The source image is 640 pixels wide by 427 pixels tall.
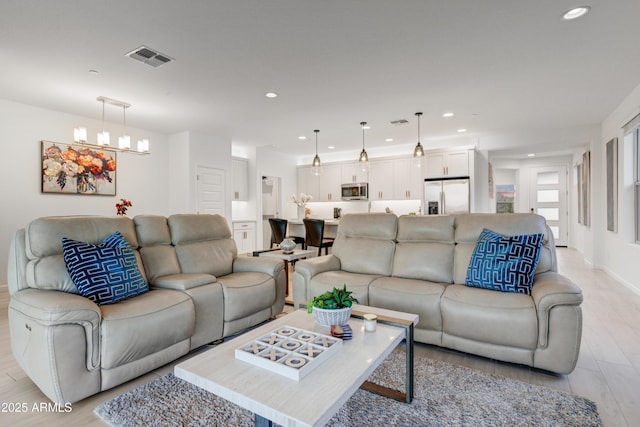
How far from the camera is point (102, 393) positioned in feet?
6.26

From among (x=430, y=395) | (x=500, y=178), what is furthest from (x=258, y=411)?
(x=500, y=178)

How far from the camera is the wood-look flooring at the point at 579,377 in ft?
5.55

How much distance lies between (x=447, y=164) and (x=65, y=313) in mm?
6440

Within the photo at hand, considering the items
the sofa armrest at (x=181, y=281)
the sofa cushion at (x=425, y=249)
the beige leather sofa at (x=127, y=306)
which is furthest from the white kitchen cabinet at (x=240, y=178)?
the sofa cushion at (x=425, y=249)

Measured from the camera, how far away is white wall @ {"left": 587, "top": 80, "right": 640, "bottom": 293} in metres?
4.13

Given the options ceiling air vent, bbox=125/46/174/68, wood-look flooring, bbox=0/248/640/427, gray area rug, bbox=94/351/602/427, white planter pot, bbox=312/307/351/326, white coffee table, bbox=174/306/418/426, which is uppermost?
ceiling air vent, bbox=125/46/174/68

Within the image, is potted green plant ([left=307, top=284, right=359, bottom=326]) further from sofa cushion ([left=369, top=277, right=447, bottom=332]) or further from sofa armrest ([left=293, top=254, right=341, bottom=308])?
sofa armrest ([left=293, top=254, right=341, bottom=308])

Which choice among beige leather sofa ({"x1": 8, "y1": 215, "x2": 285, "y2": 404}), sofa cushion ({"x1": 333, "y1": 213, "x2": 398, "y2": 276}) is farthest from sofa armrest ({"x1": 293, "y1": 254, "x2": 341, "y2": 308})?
sofa cushion ({"x1": 333, "y1": 213, "x2": 398, "y2": 276})

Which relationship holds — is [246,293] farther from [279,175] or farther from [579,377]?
[279,175]

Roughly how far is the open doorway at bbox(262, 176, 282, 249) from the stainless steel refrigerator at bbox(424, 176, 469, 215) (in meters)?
3.49

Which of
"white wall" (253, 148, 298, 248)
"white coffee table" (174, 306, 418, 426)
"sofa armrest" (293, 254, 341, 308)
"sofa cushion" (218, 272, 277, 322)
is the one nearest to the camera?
"white coffee table" (174, 306, 418, 426)

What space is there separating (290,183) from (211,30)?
5820 mm

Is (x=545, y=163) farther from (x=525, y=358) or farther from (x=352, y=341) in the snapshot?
(x=352, y=341)

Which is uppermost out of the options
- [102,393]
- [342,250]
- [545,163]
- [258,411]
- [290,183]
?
[545,163]
